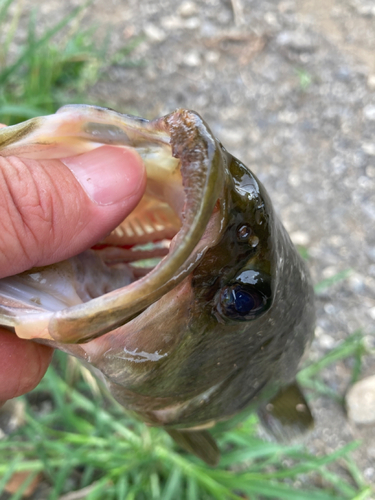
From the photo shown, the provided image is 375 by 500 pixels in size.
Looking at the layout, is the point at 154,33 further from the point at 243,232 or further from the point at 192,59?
the point at 243,232

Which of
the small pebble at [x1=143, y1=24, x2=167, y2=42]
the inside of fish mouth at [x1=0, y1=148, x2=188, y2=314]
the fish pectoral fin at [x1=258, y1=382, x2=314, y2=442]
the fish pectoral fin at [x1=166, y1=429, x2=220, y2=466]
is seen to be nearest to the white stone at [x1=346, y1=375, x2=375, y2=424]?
the fish pectoral fin at [x1=258, y1=382, x2=314, y2=442]

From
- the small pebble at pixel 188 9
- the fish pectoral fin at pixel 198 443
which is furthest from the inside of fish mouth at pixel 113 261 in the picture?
the small pebble at pixel 188 9

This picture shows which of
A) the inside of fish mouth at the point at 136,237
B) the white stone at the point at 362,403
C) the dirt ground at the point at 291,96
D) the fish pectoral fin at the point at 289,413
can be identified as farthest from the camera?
the dirt ground at the point at 291,96

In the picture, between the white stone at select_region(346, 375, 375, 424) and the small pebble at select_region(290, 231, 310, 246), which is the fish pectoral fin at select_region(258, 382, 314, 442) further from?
the small pebble at select_region(290, 231, 310, 246)

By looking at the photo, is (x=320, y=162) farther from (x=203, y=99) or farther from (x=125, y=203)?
(x=125, y=203)

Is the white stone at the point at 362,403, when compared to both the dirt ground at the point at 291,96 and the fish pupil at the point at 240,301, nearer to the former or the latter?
the dirt ground at the point at 291,96

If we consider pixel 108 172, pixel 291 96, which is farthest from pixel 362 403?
pixel 291 96
